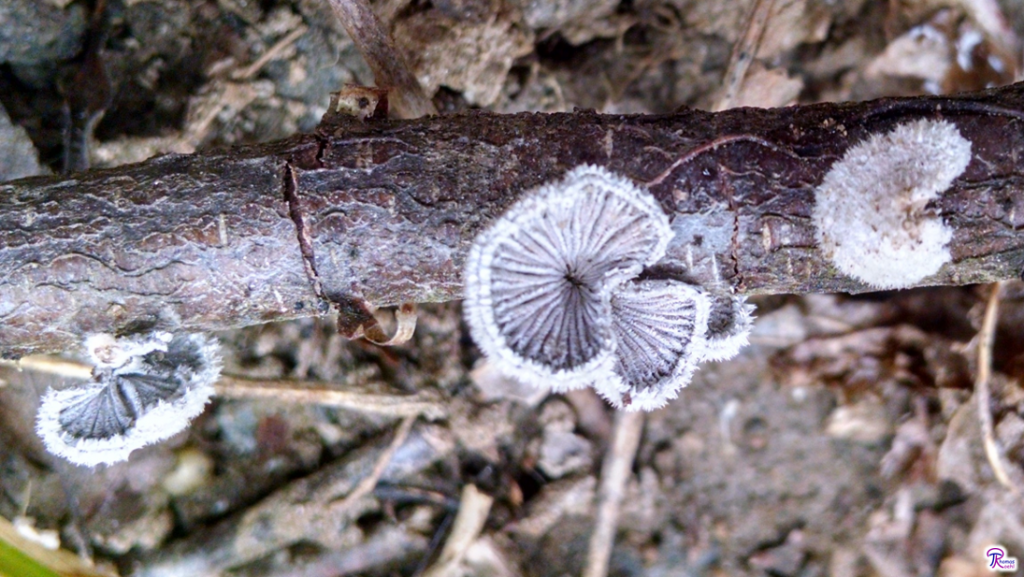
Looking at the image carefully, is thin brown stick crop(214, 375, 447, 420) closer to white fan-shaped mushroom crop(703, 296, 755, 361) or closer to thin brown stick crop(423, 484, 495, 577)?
thin brown stick crop(423, 484, 495, 577)

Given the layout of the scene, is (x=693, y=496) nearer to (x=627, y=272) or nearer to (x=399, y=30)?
(x=627, y=272)

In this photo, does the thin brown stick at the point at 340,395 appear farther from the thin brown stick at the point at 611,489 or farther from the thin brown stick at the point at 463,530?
the thin brown stick at the point at 611,489

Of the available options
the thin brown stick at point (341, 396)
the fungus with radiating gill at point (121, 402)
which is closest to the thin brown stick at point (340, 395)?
the thin brown stick at point (341, 396)

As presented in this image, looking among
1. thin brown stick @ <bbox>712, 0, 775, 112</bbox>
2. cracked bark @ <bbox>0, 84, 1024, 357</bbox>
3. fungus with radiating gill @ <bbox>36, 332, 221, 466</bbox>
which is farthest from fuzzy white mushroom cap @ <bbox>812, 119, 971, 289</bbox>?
fungus with radiating gill @ <bbox>36, 332, 221, 466</bbox>

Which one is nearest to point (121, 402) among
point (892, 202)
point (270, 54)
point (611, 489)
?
point (270, 54)

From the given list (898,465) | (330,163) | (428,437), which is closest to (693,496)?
(898,465)
